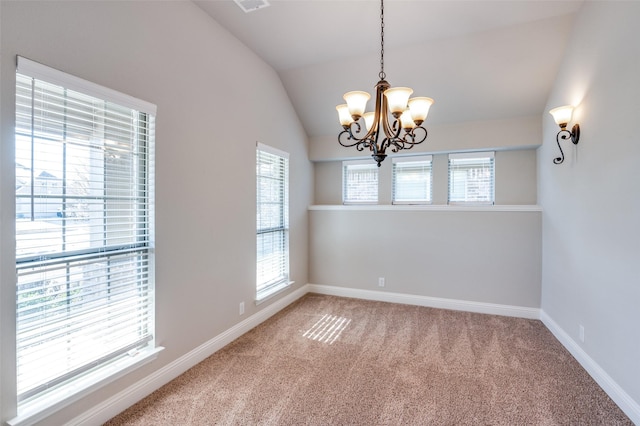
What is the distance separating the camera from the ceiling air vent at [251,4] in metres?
2.65

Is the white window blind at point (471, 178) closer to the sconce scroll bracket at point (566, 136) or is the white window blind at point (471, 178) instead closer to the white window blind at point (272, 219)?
the sconce scroll bracket at point (566, 136)

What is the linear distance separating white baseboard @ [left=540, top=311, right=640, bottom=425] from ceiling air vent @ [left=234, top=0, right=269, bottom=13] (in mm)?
4032

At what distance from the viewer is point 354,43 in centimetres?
328

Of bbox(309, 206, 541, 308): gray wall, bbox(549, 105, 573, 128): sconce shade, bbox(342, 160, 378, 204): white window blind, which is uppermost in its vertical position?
bbox(549, 105, 573, 128): sconce shade

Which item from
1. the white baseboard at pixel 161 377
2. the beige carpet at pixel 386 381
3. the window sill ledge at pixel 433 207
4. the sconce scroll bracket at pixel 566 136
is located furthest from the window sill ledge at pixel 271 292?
the sconce scroll bracket at pixel 566 136

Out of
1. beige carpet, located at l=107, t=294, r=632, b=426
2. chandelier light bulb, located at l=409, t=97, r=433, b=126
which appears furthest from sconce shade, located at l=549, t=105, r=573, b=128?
beige carpet, located at l=107, t=294, r=632, b=426

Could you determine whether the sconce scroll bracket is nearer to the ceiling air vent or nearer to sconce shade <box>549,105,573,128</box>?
sconce shade <box>549,105,573,128</box>

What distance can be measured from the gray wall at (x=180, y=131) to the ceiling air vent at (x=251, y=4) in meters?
0.36

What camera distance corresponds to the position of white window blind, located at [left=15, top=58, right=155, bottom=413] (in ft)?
5.42

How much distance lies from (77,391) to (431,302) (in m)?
3.83

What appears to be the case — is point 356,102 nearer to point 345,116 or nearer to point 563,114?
point 345,116

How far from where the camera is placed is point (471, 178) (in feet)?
14.0

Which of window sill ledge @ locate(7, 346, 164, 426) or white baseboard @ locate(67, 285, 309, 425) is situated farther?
white baseboard @ locate(67, 285, 309, 425)

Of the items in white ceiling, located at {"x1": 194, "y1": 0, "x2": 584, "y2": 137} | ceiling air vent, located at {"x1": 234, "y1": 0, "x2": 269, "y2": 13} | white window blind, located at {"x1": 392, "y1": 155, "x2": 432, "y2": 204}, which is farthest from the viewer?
white window blind, located at {"x1": 392, "y1": 155, "x2": 432, "y2": 204}
